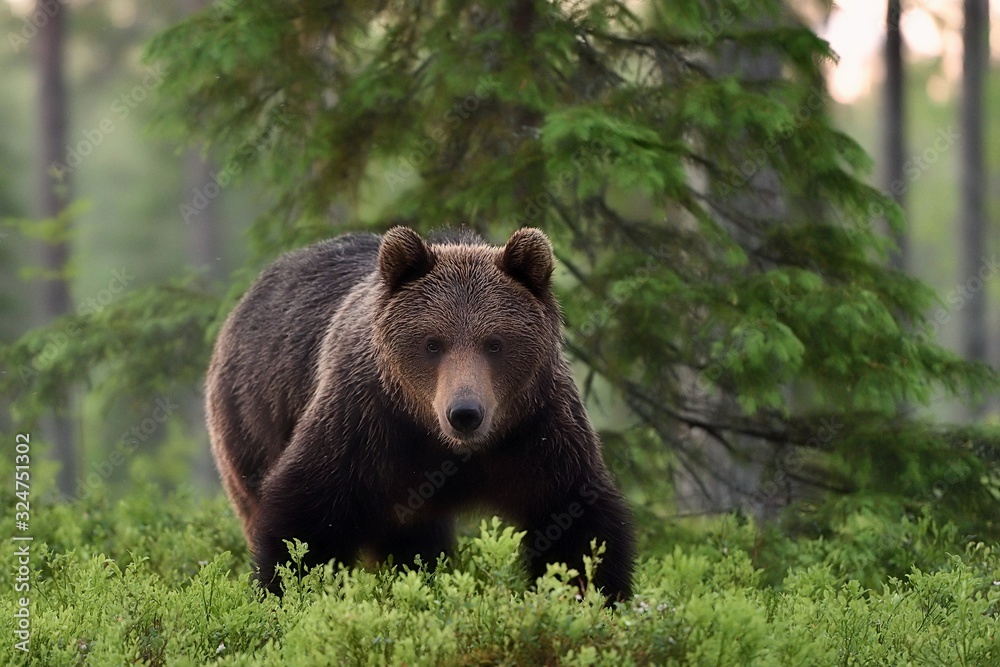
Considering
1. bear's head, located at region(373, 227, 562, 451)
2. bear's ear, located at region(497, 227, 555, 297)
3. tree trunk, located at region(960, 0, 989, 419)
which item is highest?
tree trunk, located at region(960, 0, 989, 419)

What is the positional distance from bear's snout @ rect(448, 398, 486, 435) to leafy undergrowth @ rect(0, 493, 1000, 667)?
51 centimetres

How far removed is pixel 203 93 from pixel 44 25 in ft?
34.4

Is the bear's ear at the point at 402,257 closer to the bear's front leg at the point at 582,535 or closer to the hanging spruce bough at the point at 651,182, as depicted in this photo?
the bear's front leg at the point at 582,535

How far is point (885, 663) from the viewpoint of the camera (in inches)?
190

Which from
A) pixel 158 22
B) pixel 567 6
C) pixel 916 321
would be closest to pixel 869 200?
pixel 916 321

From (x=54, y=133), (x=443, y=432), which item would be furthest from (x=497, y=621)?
(x=54, y=133)

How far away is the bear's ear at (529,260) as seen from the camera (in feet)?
18.7

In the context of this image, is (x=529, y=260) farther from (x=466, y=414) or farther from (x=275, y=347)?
(x=275, y=347)

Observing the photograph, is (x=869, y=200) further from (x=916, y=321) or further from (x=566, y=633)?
(x=566, y=633)

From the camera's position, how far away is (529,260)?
5730mm

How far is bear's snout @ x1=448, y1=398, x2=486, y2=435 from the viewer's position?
16.5ft

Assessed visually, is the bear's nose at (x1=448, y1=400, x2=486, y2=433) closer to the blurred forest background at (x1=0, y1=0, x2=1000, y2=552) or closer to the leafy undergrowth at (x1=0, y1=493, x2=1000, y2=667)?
the leafy undergrowth at (x1=0, y1=493, x2=1000, y2=667)

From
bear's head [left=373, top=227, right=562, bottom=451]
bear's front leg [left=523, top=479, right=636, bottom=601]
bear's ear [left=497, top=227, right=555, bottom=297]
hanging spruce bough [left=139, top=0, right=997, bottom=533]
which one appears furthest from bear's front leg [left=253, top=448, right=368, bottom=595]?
hanging spruce bough [left=139, top=0, right=997, bottom=533]

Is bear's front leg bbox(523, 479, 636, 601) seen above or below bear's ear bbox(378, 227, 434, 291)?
below
